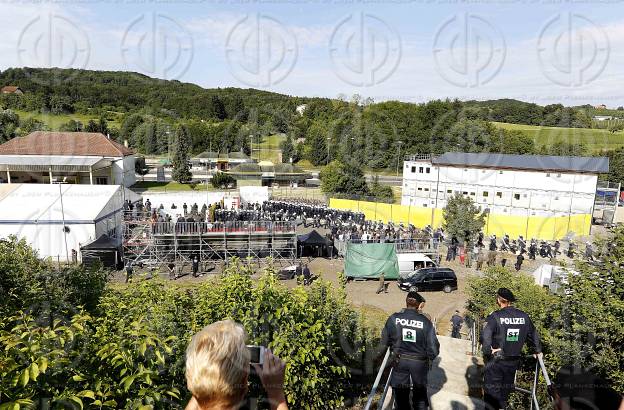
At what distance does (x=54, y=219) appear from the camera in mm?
26906

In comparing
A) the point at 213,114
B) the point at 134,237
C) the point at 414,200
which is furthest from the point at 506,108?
the point at 134,237

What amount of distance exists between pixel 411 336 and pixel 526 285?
7.91 metres

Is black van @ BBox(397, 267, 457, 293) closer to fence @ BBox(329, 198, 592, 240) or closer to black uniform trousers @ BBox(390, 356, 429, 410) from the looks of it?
fence @ BBox(329, 198, 592, 240)

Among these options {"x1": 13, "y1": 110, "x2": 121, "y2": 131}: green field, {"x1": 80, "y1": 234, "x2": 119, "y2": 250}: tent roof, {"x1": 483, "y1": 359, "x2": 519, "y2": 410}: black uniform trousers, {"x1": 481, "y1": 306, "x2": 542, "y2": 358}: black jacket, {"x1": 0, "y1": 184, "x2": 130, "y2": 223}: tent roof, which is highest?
{"x1": 13, "y1": 110, "x2": 121, "y2": 131}: green field

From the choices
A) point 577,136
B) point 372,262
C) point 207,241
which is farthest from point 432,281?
point 577,136

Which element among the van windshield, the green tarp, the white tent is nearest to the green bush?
the van windshield

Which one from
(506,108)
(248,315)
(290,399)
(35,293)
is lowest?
(290,399)

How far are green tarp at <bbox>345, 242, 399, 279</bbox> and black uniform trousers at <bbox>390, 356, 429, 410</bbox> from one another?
18611mm

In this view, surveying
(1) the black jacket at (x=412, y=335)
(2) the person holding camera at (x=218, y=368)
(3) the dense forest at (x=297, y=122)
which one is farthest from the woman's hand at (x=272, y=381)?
(3) the dense forest at (x=297, y=122)

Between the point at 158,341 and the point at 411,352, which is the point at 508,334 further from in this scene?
the point at 158,341

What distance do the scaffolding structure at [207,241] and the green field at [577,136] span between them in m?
73.6

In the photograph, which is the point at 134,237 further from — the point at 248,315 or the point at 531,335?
the point at 531,335

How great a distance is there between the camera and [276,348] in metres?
6.00

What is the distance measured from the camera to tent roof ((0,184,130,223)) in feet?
88.4
